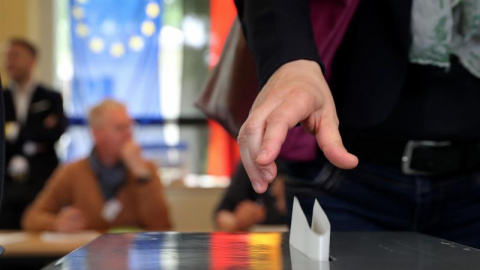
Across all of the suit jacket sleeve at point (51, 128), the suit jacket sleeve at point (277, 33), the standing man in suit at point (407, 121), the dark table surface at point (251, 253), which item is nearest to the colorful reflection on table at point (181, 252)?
the dark table surface at point (251, 253)

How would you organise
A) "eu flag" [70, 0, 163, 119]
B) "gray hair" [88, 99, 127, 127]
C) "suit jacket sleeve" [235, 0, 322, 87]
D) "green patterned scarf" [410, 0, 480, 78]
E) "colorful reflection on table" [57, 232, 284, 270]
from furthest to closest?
1. "eu flag" [70, 0, 163, 119]
2. "gray hair" [88, 99, 127, 127]
3. "green patterned scarf" [410, 0, 480, 78]
4. "suit jacket sleeve" [235, 0, 322, 87]
5. "colorful reflection on table" [57, 232, 284, 270]

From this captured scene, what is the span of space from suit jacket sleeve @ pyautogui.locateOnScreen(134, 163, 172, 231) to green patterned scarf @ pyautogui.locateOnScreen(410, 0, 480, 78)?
2.78m

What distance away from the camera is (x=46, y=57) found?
18.2 feet

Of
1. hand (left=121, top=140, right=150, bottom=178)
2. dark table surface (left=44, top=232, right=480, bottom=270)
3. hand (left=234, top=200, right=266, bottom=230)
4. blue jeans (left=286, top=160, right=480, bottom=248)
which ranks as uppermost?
dark table surface (left=44, top=232, right=480, bottom=270)

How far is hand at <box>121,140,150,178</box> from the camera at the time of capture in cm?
366

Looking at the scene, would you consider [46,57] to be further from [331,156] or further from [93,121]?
[331,156]

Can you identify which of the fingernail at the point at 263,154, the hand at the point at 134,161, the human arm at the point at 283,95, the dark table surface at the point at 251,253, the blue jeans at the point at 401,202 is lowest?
the hand at the point at 134,161

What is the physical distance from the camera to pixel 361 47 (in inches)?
37.4

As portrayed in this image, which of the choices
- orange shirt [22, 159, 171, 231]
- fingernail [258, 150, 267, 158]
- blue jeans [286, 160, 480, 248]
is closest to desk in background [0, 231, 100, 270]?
orange shirt [22, 159, 171, 231]

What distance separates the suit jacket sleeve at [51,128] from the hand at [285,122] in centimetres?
403

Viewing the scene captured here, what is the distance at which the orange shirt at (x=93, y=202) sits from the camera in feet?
11.7

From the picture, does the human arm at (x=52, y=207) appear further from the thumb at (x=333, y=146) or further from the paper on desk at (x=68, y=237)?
the thumb at (x=333, y=146)

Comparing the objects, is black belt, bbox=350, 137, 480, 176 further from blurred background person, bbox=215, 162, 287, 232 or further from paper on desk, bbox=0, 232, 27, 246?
blurred background person, bbox=215, 162, 287, 232

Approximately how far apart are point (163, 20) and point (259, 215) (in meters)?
2.31
